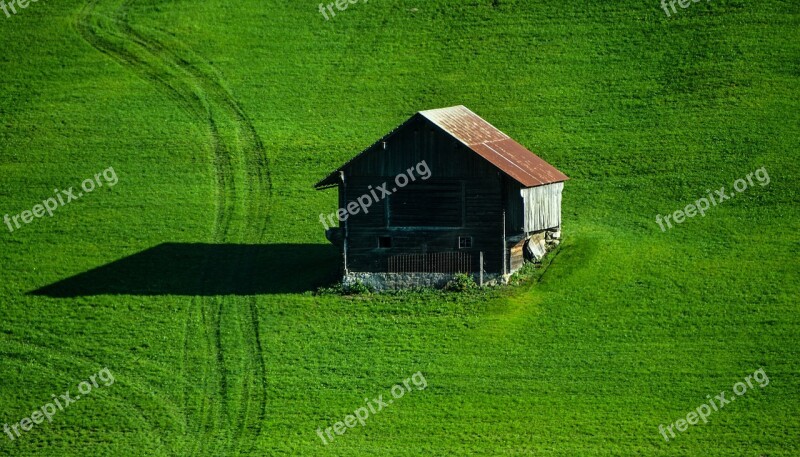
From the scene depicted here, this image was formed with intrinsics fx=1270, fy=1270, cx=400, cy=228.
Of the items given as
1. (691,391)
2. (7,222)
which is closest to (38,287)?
(7,222)

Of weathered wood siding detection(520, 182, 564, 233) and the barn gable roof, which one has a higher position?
the barn gable roof

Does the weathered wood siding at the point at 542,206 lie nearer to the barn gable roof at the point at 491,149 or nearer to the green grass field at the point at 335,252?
the barn gable roof at the point at 491,149

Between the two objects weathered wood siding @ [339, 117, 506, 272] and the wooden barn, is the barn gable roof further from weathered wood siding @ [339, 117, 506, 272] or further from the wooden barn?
weathered wood siding @ [339, 117, 506, 272]

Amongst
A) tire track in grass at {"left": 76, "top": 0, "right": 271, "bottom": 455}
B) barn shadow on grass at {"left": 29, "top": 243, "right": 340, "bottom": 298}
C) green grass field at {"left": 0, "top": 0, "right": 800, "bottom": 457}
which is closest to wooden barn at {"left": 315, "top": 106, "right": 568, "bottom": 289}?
green grass field at {"left": 0, "top": 0, "right": 800, "bottom": 457}

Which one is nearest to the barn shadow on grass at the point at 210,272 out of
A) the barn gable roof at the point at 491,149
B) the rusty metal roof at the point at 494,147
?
the barn gable roof at the point at 491,149

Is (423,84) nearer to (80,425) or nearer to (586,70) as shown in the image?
(586,70)
